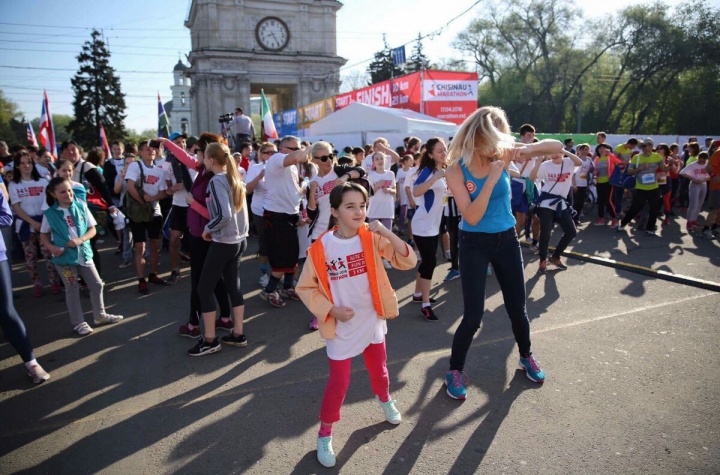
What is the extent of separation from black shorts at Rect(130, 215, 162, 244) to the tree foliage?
4185 centimetres

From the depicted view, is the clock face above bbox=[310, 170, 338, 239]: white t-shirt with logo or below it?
above

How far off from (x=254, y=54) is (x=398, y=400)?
5222cm

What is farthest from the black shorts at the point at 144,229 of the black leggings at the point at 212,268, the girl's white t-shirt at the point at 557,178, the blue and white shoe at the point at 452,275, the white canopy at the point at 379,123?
the white canopy at the point at 379,123

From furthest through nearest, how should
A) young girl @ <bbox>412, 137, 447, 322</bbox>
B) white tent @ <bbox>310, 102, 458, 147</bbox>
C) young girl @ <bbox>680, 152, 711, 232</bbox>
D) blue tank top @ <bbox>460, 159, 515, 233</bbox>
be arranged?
white tent @ <bbox>310, 102, 458, 147</bbox>, young girl @ <bbox>680, 152, 711, 232</bbox>, young girl @ <bbox>412, 137, 447, 322</bbox>, blue tank top @ <bbox>460, 159, 515, 233</bbox>

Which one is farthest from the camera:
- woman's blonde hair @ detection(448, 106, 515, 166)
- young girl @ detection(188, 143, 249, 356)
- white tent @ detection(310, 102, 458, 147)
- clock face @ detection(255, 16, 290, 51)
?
clock face @ detection(255, 16, 290, 51)

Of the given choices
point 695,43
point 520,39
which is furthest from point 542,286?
point 520,39

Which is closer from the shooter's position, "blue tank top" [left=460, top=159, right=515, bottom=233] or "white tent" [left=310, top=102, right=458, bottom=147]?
"blue tank top" [left=460, top=159, right=515, bottom=233]

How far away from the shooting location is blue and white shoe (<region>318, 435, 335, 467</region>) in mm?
2742

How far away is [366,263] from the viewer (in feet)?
9.27

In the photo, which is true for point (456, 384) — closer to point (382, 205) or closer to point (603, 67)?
point (382, 205)

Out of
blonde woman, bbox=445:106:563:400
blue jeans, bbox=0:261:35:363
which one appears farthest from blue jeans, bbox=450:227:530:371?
blue jeans, bbox=0:261:35:363

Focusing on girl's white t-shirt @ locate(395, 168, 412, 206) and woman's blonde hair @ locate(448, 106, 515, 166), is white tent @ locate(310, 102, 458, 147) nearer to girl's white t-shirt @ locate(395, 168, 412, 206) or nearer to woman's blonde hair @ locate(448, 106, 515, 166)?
girl's white t-shirt @ locate(395, 168, 412, 206)

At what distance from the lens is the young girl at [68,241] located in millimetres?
4805

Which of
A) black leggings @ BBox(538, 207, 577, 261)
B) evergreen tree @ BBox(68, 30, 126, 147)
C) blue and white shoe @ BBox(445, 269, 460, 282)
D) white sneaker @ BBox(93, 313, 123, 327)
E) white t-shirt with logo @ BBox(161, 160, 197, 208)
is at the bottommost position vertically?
white sneaker @ BBox(93, 313, 123, 327)
